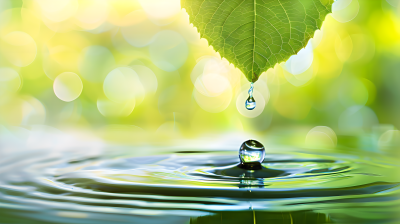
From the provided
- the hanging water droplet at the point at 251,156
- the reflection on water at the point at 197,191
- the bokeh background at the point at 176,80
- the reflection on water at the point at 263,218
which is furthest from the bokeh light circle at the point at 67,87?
the reflection on water at the point at 263,218

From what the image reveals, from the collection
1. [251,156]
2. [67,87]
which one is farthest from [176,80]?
[251,156]

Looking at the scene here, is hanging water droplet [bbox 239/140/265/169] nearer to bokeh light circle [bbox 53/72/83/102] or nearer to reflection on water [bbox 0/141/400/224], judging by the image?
reflection on water [bbox 0/141/400/224]

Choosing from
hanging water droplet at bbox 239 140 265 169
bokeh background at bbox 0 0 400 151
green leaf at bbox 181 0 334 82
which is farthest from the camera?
bokeh background at bbox 0 0 400 151

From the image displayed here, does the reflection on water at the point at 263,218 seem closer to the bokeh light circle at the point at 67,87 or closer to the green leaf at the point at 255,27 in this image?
the green leaf at the point at 255,27

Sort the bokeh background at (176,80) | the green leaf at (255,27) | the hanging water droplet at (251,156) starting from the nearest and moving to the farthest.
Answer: the green leaf at (255,27)
the hanging water droplet at (251,156)
the bokeh background at (176,80)

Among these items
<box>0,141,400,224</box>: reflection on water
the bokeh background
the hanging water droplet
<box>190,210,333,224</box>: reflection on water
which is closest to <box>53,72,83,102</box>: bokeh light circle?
the bokeh background

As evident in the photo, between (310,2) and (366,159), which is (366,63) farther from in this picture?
(310,2)

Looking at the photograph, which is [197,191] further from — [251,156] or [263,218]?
[251,156]
